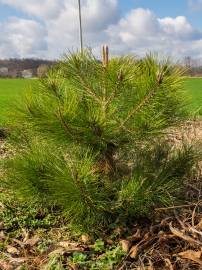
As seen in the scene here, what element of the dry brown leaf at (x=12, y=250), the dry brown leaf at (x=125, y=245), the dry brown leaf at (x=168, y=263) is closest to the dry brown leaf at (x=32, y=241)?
the dry brown leaf at (x=12, y=250)

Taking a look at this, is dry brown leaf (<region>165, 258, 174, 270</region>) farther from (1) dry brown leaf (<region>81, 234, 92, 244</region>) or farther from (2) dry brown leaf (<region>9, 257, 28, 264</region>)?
(2) dry brown leaf (<region>9, 257, 28, 264</region>)

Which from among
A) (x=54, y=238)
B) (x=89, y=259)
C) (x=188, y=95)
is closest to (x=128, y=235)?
(x=89, y=259)

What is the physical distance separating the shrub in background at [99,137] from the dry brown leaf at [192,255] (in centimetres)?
44

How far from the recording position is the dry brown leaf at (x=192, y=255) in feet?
8.60

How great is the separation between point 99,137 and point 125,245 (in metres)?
0.74

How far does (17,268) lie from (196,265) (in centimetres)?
112

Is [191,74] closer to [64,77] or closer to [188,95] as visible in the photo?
[188,95]

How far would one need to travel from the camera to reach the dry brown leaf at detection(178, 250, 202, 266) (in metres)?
2.62

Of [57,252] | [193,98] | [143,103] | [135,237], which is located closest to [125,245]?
[135,237]

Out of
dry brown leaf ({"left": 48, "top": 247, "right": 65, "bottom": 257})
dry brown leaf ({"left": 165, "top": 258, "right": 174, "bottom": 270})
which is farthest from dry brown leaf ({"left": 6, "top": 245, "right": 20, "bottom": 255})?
dry brown leaf ({"left": 165, "top": 258, "right": 174, "bottom": 270})

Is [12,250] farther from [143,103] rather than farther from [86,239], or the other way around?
[143,103]

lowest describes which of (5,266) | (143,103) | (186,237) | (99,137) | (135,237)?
(5,266)

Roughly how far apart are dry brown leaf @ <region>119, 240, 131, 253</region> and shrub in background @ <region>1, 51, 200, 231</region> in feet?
0.57

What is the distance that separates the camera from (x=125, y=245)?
3.01 metres
